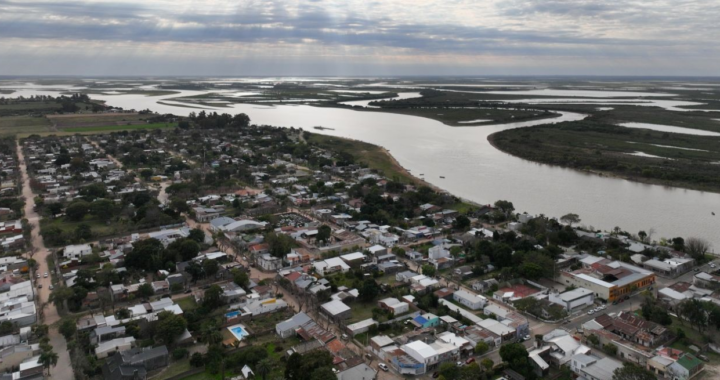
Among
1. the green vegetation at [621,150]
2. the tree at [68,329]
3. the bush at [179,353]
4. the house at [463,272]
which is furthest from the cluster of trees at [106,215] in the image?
the green vegetation at [621,150]

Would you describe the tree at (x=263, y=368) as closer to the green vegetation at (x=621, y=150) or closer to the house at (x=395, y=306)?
the house at (x=395, y=306)

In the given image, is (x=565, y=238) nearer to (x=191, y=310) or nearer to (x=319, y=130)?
(x=191, y=310)

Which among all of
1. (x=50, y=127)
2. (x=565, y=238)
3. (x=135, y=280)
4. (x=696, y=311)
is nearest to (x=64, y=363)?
(x=135, y=280)

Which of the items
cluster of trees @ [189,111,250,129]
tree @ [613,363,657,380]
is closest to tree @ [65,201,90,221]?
tree @ [613,363,657,380]

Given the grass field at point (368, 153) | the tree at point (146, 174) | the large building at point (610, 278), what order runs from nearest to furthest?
the large building at point (610, 278) → the tree at point (146, 174) → the grass field at point (368, 153)

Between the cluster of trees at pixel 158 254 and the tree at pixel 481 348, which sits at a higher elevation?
the cluster of trees at pixel 158 254

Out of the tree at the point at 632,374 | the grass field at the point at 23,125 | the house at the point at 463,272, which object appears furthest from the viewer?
the grass field at the point at 23,125

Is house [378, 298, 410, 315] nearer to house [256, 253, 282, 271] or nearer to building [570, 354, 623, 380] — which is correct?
house [256, 253, 282, 271]

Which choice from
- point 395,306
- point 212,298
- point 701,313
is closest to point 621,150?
point 701,313
